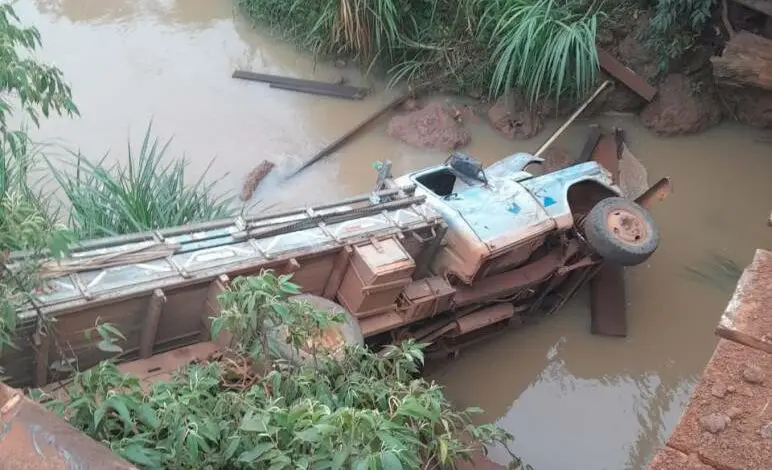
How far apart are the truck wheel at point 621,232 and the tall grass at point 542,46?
2.25 metres

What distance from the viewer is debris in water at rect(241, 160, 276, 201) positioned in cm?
799

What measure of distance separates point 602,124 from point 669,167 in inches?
34.6

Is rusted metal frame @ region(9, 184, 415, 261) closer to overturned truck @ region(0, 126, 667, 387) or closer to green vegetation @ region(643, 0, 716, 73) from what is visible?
overturned truck @ region(0, 126, 667, 387)

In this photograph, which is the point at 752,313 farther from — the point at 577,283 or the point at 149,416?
the point at 577,283

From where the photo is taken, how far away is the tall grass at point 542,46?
8.41 m

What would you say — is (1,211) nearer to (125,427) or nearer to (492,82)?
(125,427)

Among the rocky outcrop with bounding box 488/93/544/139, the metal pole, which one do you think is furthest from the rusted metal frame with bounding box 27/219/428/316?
the rocky outcrop with bounding box 488/93/544/139

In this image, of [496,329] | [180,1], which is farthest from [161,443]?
Result: [180,1]

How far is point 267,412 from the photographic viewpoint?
3230mm

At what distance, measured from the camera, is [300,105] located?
9.13 m

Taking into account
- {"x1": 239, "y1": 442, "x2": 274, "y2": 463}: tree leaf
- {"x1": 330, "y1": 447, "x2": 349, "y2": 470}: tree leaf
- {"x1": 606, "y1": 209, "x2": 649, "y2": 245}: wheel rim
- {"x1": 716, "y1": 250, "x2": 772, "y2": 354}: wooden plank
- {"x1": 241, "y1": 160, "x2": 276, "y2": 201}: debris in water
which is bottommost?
{"x1": 241, "y1": 160, "x2": 276, "y2": 201}: debris in water

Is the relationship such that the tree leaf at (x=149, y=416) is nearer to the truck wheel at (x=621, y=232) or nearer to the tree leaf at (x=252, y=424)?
the tree leaf at (x=252, y=424)

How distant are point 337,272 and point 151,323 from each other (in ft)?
4.35

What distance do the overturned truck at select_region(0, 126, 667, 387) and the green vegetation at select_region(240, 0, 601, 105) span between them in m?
1.83
